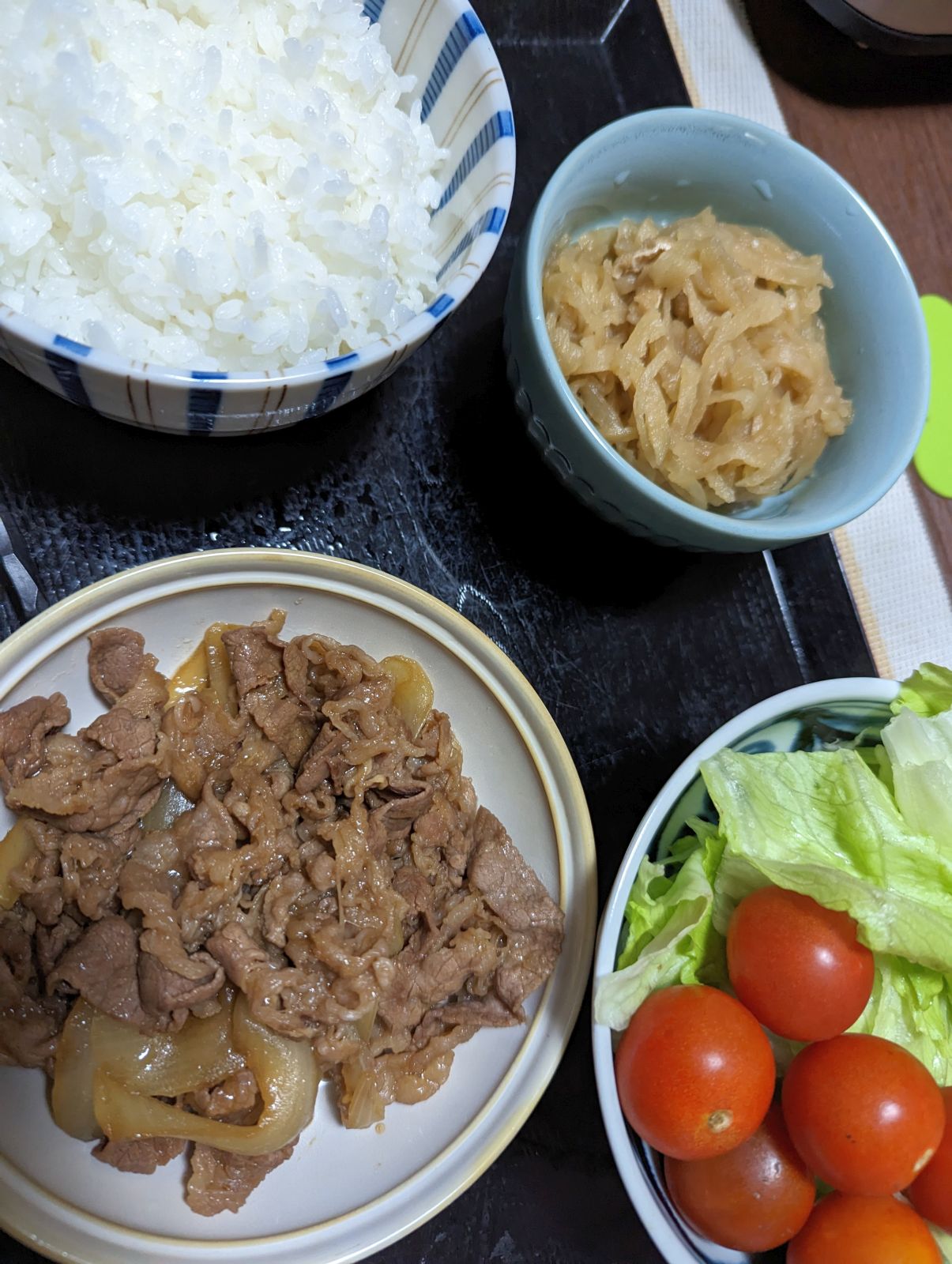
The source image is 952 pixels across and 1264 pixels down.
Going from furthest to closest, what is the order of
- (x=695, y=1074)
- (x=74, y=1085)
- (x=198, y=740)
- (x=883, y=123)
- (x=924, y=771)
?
(x=883, y=123) < (x=198, y=740) < (x=924, y=771) < (x=74, y=1085) < (x=695, y=1074)

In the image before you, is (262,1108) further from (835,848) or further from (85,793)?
(835,848)

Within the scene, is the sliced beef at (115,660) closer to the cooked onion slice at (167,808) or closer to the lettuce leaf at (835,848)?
the cooked onion slice at (167,808)

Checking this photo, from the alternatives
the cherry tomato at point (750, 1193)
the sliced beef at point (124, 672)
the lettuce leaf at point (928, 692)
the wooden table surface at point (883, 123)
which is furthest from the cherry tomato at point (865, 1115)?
the wooden table surface at point (883, 123)

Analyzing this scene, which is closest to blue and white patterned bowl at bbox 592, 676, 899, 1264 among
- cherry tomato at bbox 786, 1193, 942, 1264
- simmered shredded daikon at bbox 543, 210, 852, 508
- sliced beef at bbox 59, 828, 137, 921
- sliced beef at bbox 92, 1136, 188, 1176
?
cherry tomato at bbox 786, 1193, 942, 1264

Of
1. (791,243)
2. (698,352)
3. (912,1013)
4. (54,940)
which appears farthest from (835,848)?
(54,940)

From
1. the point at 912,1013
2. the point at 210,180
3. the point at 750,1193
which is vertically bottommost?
the point at 750,1193

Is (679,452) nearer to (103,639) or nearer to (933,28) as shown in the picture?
(103,639)

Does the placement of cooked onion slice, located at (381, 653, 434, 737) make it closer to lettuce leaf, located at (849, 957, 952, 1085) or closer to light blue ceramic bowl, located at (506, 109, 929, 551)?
light blue ceramic bowl, located at (506, 109, 929, 551)
